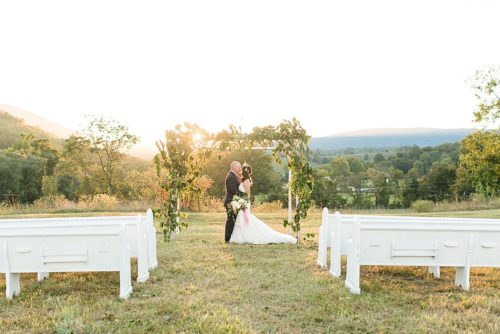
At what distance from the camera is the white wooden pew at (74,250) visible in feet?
19.5

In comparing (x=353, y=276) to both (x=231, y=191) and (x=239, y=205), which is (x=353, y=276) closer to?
(x=239, y=205)

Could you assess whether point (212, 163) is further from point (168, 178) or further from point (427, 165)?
point (168, 178)

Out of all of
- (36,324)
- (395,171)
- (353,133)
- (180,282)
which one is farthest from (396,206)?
(353,133)

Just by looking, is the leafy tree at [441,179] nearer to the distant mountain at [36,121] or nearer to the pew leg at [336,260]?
the pew leg at [336,260]

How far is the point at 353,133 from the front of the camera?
140375 millimetres

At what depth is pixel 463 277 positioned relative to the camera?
6.55 metres

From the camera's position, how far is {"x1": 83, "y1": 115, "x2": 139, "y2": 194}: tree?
3509 cm

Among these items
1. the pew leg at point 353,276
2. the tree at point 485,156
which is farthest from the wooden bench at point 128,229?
the tree at point 485,156

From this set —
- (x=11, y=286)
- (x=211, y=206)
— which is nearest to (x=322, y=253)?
A: (x=11, y=286)

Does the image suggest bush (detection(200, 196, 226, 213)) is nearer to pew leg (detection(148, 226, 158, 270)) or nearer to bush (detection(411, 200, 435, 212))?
bush (detection(411, 200, 435, 212))

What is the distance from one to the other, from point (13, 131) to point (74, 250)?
217 feet

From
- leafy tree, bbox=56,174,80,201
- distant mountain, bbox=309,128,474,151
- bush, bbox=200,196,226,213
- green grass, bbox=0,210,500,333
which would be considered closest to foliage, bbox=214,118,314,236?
green grass, bbox=0,210,500,333

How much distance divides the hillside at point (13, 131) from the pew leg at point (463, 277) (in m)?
58.3

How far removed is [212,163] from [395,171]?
19.0 meters
